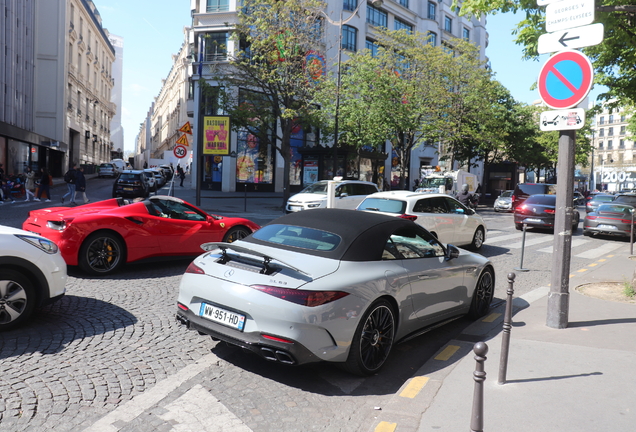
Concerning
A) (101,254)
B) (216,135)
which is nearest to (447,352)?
(101,254)

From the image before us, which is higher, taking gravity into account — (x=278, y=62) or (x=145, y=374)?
(x=278, y=62)

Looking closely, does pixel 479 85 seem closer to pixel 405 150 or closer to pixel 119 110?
pixel 405 150

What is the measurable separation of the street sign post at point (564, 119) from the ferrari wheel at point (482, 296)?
6.36ft

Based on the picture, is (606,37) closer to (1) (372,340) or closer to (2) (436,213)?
(2) (436,213)

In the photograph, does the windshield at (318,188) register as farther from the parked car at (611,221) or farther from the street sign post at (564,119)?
the street sign post at (564,119)

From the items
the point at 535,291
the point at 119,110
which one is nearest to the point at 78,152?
the point at 535,291

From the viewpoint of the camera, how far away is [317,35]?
24.3 metres

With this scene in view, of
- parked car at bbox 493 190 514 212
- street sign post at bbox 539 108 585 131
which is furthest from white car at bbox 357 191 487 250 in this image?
parked car at bbox 493 190 514 212

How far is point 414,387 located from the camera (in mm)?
→ 4129

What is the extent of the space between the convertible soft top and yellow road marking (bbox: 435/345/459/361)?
1159 mm

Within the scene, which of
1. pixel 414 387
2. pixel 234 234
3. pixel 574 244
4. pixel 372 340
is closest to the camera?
pixel 414 387

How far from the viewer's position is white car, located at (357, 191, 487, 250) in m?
11.3

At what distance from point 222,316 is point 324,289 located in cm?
92

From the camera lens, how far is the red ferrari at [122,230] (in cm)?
773
